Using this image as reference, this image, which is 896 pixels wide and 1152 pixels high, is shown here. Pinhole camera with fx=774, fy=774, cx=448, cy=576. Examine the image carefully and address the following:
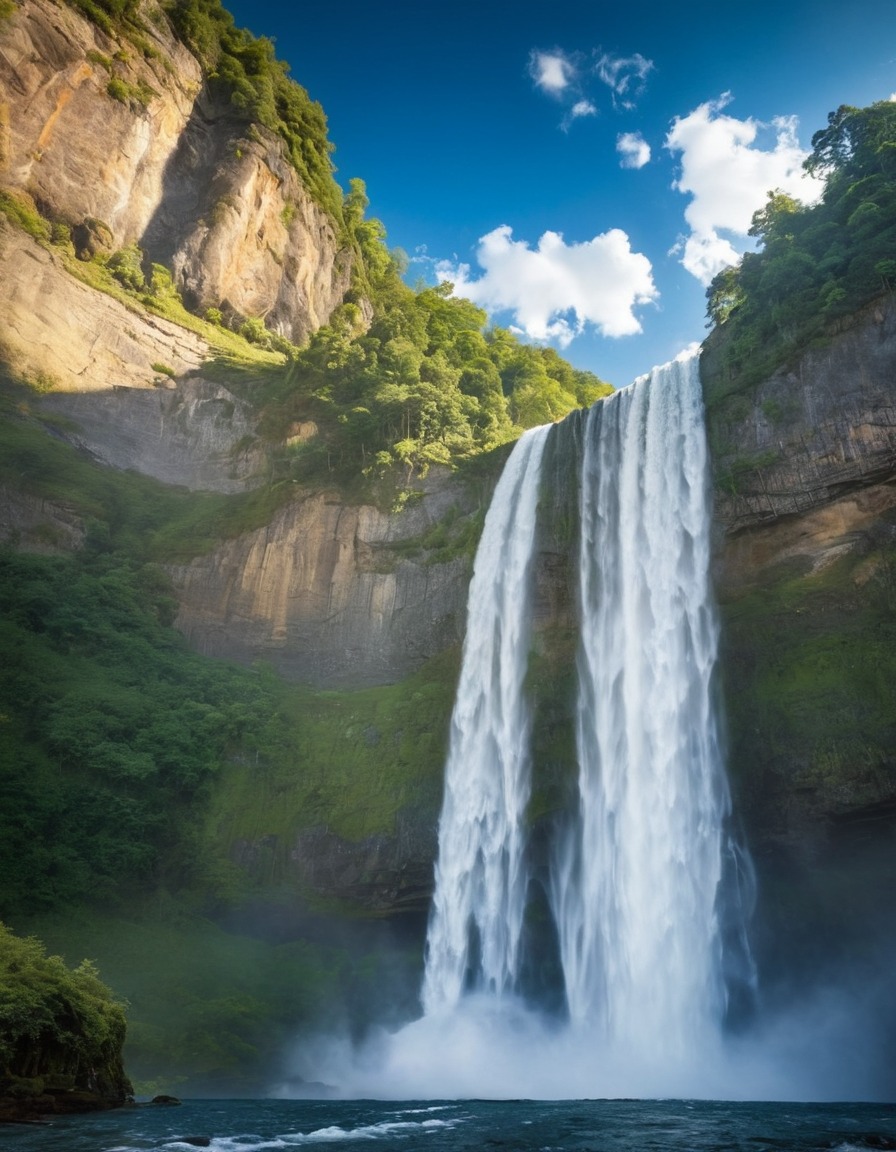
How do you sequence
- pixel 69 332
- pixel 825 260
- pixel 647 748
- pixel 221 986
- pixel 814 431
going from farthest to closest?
1. pixel 69 332
2. pixel 825 260
3. pixel 814 431
4. pixel 647 748
5. pixel 221 986

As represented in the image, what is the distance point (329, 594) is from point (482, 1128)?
20229 mm

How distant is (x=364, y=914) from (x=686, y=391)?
1802cm

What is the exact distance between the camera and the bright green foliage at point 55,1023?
390 inches

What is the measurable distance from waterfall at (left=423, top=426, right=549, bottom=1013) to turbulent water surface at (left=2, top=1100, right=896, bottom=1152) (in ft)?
20.8

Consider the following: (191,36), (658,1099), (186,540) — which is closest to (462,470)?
(186,540)

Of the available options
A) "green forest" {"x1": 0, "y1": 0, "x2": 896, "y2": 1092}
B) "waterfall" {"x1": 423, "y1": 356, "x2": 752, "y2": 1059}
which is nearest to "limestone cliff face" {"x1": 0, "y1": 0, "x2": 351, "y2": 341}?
"green forest" {"x1": 0, "y1": 0, "x2": 896, "y2": 1092}

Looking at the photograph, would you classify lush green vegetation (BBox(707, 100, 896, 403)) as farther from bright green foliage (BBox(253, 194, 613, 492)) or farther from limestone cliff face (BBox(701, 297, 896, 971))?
bright green foliage (BBox(253, 194, 613, 492))

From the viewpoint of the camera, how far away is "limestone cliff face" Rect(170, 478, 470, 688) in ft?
89.5

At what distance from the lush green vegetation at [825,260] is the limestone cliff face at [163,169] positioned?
93.3ft

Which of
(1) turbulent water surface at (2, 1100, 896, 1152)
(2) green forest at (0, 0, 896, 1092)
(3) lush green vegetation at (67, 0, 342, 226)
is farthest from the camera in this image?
(3) lush green vegetation at (67, 0, 342, 226)

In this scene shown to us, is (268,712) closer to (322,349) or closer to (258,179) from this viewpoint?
(322,349)

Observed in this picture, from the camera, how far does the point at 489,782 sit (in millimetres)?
21859

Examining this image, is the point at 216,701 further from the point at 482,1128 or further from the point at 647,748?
the point at 482,1128

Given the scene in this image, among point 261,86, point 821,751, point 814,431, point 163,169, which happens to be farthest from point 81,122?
point 821,751
